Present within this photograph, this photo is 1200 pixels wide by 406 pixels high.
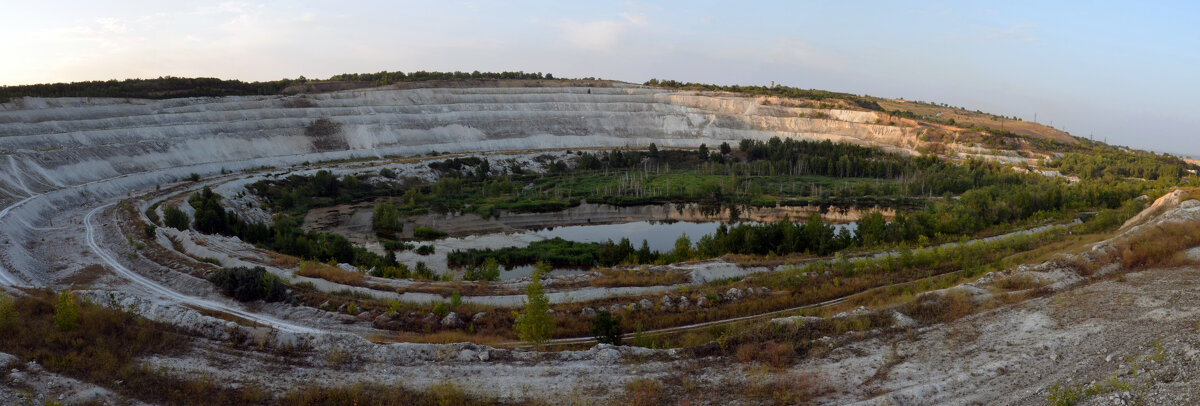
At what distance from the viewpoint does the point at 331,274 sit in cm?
1819

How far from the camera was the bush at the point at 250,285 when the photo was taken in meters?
15.6

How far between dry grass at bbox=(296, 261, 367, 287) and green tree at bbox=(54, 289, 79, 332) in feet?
23.1

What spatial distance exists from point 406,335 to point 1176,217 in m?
22.5

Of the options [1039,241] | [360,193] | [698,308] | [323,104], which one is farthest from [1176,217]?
[323,104]

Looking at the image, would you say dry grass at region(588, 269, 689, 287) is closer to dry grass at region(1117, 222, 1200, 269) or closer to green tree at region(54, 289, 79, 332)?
dry grass at region(1117, 222, 1200, 269)

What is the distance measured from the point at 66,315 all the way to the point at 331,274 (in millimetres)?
7734

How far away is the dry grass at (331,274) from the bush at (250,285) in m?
1.70

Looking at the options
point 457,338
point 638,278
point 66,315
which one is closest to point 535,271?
point 457,338

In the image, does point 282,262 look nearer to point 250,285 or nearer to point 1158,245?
point 250,285

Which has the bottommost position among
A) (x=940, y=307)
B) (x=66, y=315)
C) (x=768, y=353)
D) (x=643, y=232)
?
(x=643, y=232)

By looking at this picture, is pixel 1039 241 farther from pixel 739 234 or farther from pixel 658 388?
pixel 658 388

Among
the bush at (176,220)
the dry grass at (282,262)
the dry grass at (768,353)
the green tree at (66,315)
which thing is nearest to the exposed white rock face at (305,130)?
the bush at (176,220)

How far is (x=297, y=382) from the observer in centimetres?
965

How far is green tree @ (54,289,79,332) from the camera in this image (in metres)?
10.5
